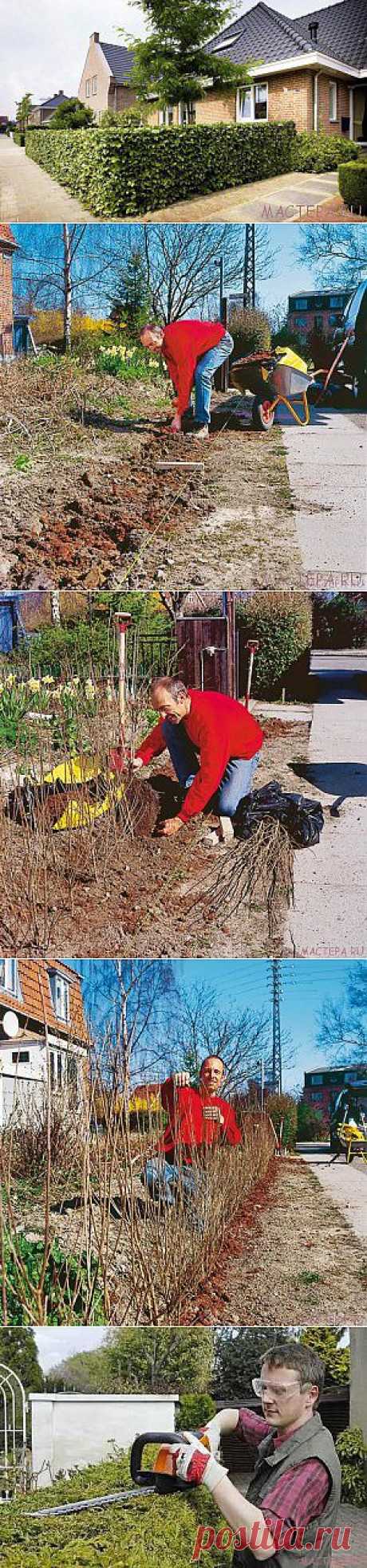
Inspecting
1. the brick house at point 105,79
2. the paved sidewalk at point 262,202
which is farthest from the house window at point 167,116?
the paved sidewalk at point 262,202

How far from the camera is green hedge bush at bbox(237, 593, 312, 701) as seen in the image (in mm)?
6148

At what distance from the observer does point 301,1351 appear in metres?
5.35

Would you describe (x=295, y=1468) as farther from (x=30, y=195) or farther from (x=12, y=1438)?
(x=30, y=195)

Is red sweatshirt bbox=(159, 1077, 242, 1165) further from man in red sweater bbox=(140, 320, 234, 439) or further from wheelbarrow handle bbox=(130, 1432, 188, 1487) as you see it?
man in red sweater bbox=(140, 320, 234, 439)

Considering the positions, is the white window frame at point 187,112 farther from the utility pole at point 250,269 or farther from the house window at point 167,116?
the utility pole at point 250,269

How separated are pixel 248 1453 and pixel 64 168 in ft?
47.1

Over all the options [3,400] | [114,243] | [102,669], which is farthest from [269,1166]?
[114,243]

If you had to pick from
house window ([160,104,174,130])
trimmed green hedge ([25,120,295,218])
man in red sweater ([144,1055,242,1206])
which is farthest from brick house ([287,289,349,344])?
house window ([160,104,174,130])

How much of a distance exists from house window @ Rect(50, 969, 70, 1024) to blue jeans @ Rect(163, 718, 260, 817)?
996 mm

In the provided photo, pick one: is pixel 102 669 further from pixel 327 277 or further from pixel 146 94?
pixel 146 94

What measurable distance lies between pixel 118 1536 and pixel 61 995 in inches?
82.9

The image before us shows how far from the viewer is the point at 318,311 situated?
20.4 ft

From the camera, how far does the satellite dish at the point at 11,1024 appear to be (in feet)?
20.1

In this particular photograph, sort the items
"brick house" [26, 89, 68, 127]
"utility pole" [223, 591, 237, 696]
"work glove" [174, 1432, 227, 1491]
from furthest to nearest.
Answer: "brick house" [26, 89, 68, 127] < "utility pole" [223, 591, 237, 696] < "work glove" [174, 1432, 227, 1491]
